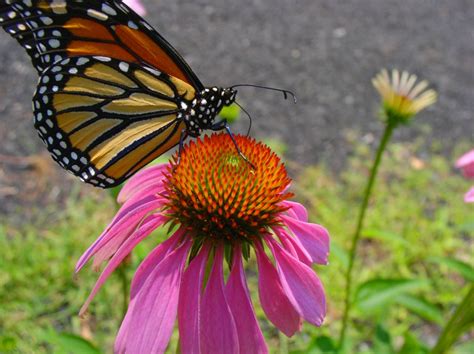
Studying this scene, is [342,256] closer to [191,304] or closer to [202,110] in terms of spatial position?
[202,110]

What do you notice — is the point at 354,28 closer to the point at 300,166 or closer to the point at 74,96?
the point at 300,166

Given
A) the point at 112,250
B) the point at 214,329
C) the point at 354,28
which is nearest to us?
the point at 214,329

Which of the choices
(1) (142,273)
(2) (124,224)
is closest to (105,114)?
(2) (124,224)

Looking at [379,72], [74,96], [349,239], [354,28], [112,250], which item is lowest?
[112,250]

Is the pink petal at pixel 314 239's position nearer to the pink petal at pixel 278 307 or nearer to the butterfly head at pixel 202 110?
the pink petal at pixel 278 307

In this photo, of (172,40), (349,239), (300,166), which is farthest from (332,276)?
(172,40)

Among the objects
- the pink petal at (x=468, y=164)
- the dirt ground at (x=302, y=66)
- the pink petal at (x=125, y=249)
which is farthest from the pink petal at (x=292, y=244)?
the dirt ground at (x=302, y=66)
